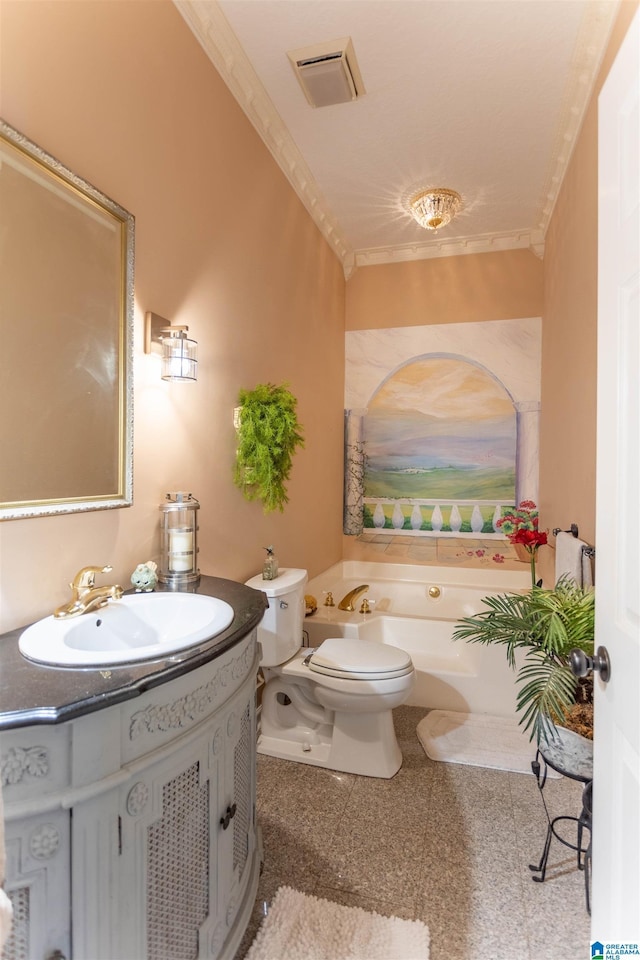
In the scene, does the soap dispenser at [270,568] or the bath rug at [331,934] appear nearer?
the bath rug at [331,934]

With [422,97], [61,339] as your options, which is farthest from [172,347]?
[422,97]

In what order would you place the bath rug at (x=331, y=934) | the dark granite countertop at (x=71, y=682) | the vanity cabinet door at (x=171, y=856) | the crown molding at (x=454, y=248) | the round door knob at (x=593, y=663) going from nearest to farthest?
the dark granite countertop at (x=71, y=682), the vanity cabinet door at (x=171, y=856), the round door knob at (x=593, y=663), the bath rug at (x=331, y=934), the crown molding at (x=454, y=248)

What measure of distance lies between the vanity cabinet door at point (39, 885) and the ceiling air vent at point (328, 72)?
8.64 feet

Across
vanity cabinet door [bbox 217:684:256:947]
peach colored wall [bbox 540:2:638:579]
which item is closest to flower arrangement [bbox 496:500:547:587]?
peach colored wall [bbox 540:2:638:579]

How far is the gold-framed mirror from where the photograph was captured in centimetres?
110

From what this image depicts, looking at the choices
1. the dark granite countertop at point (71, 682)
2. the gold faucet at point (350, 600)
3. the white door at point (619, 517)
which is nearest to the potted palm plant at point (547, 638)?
the white door at point (619, 517)

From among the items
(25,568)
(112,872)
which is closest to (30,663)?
(25,568)

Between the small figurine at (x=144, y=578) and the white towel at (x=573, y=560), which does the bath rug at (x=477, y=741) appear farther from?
the small figurine at (x=144, y=578)

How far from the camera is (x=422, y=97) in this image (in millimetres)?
2221

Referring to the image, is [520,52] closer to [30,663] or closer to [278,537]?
[278,537]

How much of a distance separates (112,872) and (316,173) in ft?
10.6

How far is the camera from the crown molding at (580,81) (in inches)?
71.2

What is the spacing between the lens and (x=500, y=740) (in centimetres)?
236

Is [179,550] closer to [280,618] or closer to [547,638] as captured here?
[280,618]
